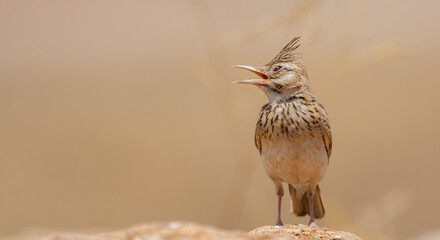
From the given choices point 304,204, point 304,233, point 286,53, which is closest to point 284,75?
point 286,53

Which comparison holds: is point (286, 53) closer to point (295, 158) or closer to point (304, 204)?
point (295, 158)

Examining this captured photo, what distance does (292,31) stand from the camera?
7.23 meters

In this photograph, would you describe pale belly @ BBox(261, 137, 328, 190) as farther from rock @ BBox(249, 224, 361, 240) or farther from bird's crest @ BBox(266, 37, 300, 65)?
rock @ BBox(249, 224, 361, 240)

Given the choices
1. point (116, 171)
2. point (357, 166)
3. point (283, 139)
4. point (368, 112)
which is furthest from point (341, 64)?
point (368, 112)

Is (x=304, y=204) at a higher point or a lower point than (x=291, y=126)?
lower

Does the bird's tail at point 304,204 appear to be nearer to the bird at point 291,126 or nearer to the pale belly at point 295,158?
the bird at point 291,126

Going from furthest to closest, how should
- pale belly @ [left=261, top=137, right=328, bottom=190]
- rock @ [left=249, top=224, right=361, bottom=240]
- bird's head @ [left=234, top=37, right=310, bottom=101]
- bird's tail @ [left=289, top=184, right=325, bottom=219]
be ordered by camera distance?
1. bird's tail @ [left=289, top=184, right=325, bottom=219]
2. bird's head @ [left=234, top=37, right=310, bottom=101]
3. pale belly @ [left=261, top=137, right=328, bottom=190]
4. rock @ [left=249, top=224, right=361, bottom=240]

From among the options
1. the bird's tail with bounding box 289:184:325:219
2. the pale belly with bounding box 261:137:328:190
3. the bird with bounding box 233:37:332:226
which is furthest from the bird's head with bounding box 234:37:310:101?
the bird's tail with bounding box 289:184:325:219

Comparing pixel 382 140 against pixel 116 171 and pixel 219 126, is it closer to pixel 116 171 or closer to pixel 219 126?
pixel 219 126

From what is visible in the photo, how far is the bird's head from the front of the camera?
7.05 m

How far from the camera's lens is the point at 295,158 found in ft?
22.5

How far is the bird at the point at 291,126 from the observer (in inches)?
270

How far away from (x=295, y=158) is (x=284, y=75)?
0.73 metres

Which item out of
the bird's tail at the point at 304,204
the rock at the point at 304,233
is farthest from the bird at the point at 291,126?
the rock at the point at 304,233
